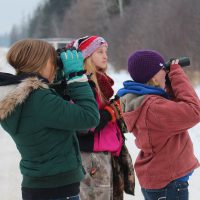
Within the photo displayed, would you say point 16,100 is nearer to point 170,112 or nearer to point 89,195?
point 170,112

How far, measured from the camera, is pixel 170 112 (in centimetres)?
291

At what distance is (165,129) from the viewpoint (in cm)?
296

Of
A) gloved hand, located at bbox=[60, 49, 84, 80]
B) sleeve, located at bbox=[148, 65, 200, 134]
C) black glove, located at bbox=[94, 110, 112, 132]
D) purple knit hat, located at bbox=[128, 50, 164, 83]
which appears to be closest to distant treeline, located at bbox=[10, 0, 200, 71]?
black glove, located at bbox=[94, 110, 112, 132]

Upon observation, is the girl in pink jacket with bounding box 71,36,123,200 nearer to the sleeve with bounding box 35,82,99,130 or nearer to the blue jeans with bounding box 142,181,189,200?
the blue jeans with bounding box 142,181,189,200

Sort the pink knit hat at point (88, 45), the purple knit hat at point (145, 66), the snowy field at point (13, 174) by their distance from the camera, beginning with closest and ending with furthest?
the purple knit hat at point (145, 66) < the pink knit hat at point (88, 45) < the snowy field at point (13, 174)

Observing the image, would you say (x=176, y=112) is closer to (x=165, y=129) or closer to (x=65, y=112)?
(x=165, y=129)

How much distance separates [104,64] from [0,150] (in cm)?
474

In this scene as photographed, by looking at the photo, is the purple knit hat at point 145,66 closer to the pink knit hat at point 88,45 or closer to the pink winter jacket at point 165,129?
the pink winter jacket at point 165,129

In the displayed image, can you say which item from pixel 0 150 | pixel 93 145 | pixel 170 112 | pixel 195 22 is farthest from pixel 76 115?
pixel 195 22

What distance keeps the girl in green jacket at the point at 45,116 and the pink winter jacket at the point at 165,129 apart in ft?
1.41

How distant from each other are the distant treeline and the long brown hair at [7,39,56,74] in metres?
14.9

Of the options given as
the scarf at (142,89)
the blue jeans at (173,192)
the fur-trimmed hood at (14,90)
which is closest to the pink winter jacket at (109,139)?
the scarf at (142,89)

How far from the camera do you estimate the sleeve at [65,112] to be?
2.57m


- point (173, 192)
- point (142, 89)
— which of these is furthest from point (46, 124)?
point (173, 192)
